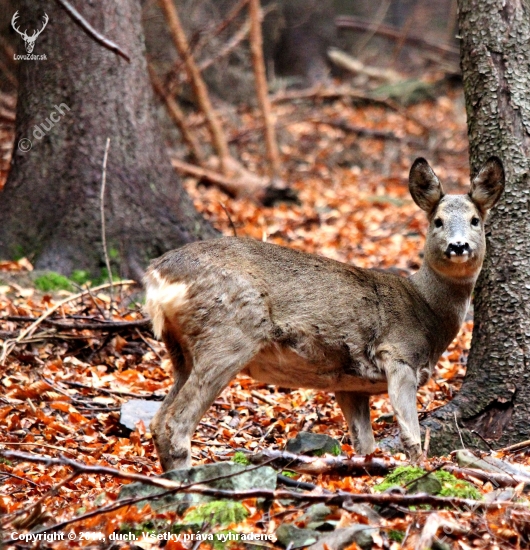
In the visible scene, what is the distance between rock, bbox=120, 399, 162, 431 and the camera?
6508mm

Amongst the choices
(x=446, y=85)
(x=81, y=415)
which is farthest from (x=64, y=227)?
(x=446, y=85)

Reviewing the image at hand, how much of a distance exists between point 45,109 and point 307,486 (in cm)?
582

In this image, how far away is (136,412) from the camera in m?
6.66

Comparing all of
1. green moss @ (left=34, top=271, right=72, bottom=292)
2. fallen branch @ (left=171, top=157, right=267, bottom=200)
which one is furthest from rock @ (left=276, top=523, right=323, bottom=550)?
fallen branch @ (left=171, top=157, right=267, bottom=200)

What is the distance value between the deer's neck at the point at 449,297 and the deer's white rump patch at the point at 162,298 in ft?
6.49

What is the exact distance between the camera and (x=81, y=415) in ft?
21.8

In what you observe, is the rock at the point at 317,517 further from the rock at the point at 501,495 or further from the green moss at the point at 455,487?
the rock at the point at 501,495

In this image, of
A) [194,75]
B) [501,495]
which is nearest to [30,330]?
[501,495]

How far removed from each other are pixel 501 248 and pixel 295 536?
10.0 ft

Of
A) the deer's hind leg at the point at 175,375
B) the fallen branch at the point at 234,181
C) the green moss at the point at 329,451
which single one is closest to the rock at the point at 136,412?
the deer's hind leg at the point at 175,375

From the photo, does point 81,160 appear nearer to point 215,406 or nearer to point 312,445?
point 215,406

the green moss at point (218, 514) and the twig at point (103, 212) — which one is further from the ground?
the twig at point (103, 212)

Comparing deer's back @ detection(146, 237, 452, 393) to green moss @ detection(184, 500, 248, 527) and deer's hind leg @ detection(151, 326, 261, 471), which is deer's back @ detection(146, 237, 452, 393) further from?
green moss @ detection(184, 500, 248, 527)

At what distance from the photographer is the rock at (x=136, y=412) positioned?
6.51 meters
